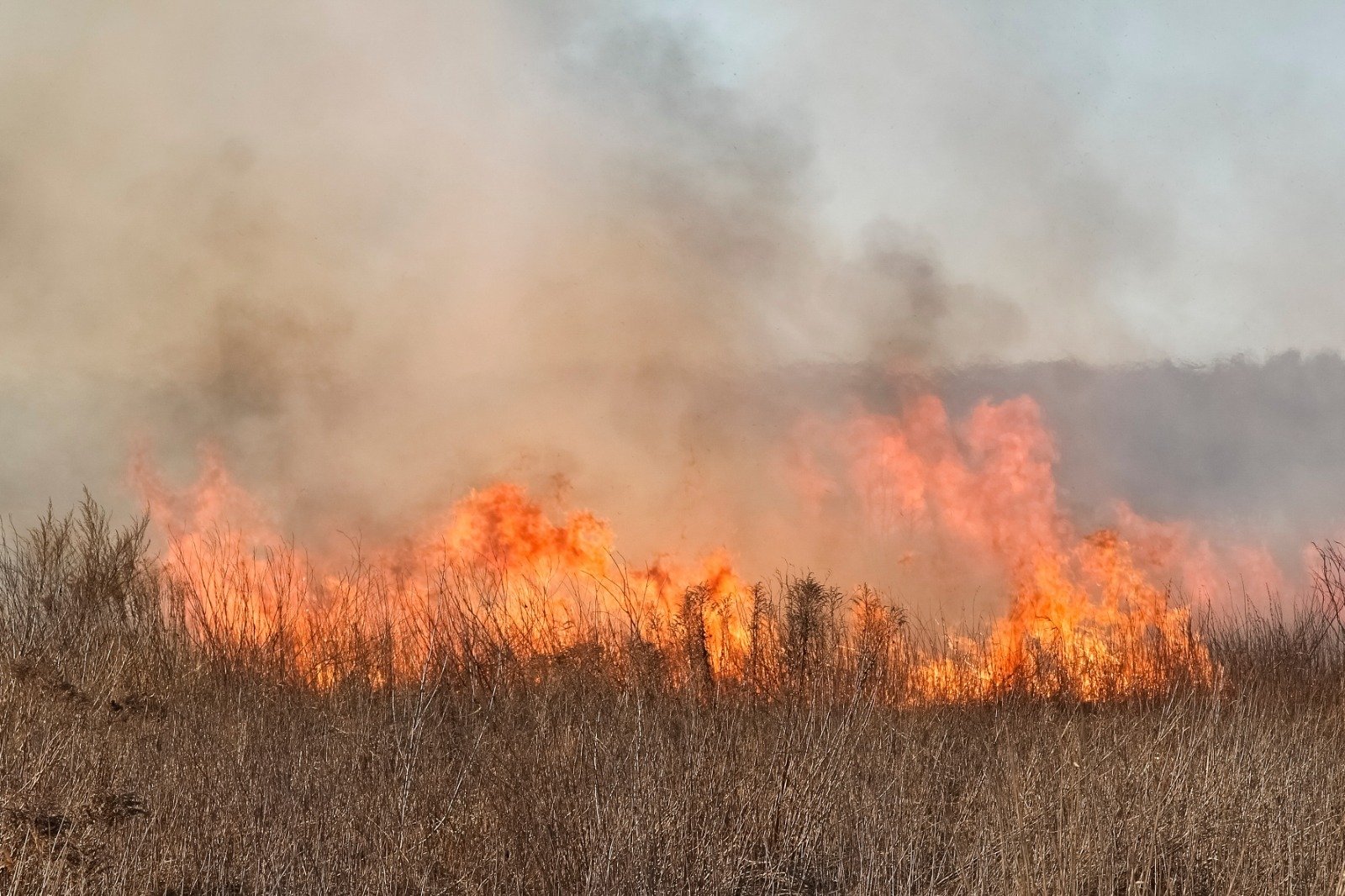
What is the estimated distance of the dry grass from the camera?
17.4ft

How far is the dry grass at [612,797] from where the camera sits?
17.4 feet

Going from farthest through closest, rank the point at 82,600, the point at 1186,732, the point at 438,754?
the point at 82,600 → the point at 1186,732 → the point at 438,754

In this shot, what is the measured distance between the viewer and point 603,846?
5043 mm

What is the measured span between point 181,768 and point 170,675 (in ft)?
11.9

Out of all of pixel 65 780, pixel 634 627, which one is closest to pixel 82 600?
pixel 65 780

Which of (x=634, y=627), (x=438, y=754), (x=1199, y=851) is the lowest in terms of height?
(x=1199, y=851)

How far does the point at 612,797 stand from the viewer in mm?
5219

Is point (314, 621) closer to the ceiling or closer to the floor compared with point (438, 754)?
closer to the ceiling

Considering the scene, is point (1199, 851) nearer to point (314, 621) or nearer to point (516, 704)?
point (516, 704)

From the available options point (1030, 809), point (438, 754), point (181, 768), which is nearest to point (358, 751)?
point (438, 754)

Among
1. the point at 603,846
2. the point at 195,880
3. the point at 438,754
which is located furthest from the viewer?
the point at 438,754

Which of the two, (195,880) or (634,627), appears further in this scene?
(634,627)

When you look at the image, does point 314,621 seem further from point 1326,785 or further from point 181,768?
point 1326,785

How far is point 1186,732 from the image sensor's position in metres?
9.28
